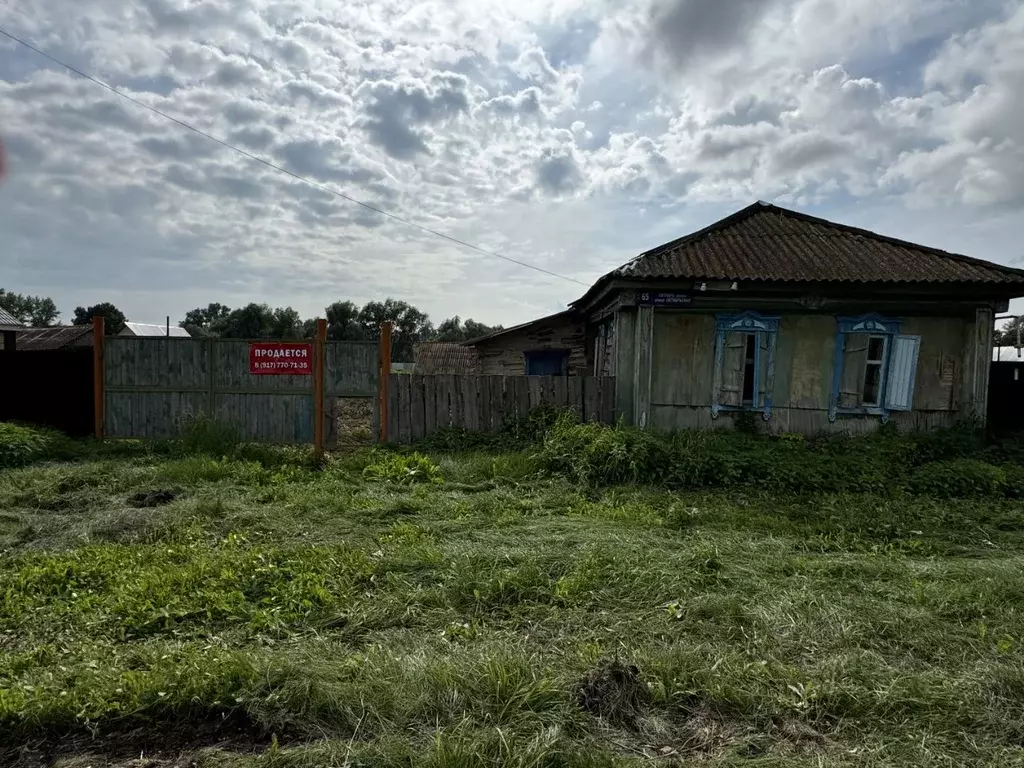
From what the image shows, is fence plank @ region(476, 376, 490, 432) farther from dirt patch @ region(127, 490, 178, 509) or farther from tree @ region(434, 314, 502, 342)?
tree @ region(434, 314, 502, 342)

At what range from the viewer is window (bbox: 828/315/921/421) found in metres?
9.78

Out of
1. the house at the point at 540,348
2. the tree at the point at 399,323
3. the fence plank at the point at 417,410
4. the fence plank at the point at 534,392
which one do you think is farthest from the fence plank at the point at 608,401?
the tree at the point at 399,323

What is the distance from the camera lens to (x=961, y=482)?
7.64 m

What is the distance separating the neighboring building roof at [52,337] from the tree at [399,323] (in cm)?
2322

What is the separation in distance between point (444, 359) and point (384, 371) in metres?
19.0

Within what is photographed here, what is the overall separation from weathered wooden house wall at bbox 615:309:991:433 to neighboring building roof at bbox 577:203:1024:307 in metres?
0.75

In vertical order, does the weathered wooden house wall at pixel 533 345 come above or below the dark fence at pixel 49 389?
above

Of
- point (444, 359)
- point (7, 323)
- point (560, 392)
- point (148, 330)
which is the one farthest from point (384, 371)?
point (148, 330)

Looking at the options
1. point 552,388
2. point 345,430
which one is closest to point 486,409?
point 552,388

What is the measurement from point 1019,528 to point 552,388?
Result: 6044mm

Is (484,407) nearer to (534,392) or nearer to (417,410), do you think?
(534,392)

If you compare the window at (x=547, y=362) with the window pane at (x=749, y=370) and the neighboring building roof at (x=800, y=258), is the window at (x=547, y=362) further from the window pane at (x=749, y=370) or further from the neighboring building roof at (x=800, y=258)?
the window pane at (x=749, y=370)

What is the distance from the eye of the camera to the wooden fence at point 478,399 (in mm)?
9789

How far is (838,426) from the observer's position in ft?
32.6
